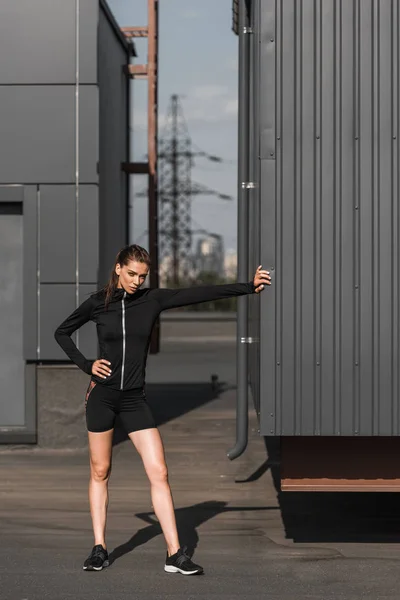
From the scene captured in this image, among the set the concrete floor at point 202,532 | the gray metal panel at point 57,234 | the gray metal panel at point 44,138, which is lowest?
the concrete floor at point 202,532

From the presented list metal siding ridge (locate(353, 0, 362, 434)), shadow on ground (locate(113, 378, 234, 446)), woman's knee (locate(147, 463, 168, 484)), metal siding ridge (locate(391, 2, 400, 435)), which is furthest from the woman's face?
shadow on ground (locate(113, 378, 234, 446))

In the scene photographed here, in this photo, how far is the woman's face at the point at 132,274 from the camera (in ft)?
21.4

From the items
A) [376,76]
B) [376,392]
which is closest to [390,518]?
[376,392]

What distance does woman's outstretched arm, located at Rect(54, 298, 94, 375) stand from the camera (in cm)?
665

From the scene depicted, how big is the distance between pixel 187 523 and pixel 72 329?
6.82 feet

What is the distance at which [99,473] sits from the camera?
6.65 metres

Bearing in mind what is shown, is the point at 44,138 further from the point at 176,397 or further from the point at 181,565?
the point at 176,397

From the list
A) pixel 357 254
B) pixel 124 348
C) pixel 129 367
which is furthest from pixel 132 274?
pixel 357 254

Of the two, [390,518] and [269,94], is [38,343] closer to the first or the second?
[390,518]

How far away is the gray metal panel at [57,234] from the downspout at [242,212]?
3.53 meters

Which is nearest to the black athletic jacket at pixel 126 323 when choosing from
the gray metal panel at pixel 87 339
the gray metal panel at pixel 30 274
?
the gray metal panel at pixel 87 339

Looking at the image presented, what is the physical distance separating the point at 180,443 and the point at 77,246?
A: 7.52ft

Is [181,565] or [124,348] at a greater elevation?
[124,348]

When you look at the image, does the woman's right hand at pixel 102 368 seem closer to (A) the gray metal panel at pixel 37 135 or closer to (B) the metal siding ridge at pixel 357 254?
(B) the metal siding ridge at pixel 357 254
